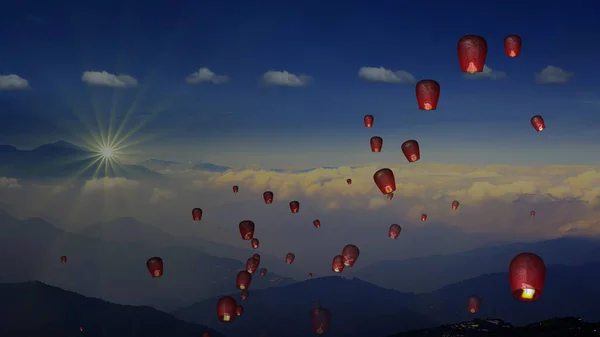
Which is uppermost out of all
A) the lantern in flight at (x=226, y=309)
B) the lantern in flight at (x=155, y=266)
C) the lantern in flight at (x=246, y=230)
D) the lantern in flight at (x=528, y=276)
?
the lantern in flight at (x=246, y=230)

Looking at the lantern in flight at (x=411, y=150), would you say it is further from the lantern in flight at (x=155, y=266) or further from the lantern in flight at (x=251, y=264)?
the lantern in flight at (x=251, y=264)

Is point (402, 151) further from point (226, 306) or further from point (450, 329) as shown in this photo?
point (450, 329)

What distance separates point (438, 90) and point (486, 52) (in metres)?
3.35

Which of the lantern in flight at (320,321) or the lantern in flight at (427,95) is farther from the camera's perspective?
the lantern in flight at (320,321)

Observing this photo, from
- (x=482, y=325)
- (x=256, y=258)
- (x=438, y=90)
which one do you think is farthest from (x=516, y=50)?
(x=482, y=325)

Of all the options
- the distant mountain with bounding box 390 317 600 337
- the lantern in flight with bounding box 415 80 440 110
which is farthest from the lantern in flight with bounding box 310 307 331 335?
the distant mountain with bounding box 390 317 600 337

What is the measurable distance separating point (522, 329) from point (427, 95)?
166267 millimetres

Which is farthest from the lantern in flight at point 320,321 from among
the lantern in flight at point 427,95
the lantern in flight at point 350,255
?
the lantern in flight at point 427,95

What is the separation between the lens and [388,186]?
66.6 feet

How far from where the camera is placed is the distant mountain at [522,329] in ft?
432

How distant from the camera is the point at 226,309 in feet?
83.3

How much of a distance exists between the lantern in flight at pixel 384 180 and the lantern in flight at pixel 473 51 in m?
7.75

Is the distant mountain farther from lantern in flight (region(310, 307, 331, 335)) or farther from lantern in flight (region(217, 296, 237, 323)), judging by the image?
lantern in flight (region(217, 296, 237, 323))

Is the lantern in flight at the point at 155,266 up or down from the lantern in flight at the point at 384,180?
down
